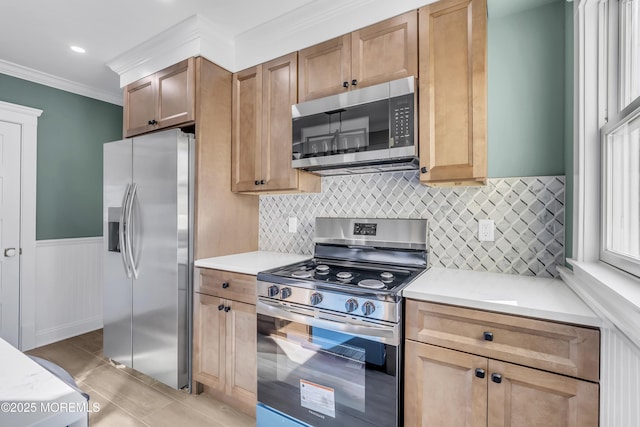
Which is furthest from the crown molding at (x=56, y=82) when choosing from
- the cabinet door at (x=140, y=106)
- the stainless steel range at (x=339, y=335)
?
the stainless steel range at (x=339, y=335)

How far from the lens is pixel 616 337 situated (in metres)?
0.99

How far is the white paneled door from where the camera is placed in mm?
2771

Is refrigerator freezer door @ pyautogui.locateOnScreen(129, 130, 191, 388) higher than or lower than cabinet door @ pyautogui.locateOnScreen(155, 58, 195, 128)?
lower

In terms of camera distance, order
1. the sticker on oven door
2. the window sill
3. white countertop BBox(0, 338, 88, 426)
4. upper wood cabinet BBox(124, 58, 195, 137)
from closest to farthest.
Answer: white countertop BBox(0, 338, 88, 426) < the window sill < the sticker on oven door < upper wood cabinet BBox(124, 58, 195, 137)

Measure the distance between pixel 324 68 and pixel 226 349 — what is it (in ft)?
6.22

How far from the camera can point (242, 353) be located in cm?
197

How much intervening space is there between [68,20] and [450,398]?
3.17 m

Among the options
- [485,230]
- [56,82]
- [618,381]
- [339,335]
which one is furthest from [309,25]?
[56,82]

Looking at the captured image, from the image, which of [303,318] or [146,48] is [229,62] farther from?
[303,318]

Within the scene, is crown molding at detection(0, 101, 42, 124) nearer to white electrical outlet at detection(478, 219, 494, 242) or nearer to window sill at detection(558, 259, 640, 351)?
white electrical outlet at detection(478, 219, 494, 242)

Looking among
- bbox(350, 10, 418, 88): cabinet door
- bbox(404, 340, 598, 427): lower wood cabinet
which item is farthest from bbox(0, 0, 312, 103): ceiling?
bbox(404, 340, 598, 427): lower wood cabinet

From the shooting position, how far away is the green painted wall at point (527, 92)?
170cm

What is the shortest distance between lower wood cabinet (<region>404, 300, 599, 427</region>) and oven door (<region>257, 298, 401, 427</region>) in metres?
0.11

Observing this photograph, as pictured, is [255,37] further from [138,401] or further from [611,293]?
[138,401]
